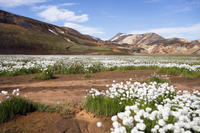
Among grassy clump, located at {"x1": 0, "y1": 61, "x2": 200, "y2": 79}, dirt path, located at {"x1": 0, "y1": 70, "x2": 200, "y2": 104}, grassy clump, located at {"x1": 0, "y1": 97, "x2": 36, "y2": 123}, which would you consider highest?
grassy clump, located at {"x1": 0, "y1": 61, "x2": 200, "y2": 79}

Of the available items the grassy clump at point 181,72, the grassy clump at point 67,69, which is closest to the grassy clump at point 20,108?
the grassy clump at point 67,69

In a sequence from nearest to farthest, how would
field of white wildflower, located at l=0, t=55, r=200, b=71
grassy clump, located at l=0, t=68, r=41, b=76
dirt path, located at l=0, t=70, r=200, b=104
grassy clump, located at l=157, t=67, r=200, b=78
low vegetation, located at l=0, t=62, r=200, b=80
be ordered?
1. dirt path, located at l=0, t=70, r=200, b=104
2. grassy clump, located at l=157, t=67, r=200, b=78
3. low vegetation, located at l=0, t=62, r=200, b=80
4. grassy clump, located at l=0, t=68, r=41, b=76
5. field of white wildflower, located at l=0, t=55, r=200, b=71

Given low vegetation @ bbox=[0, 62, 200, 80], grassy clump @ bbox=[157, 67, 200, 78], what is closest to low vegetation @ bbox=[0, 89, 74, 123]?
low vegetation @ bbox=[0, 62, 200, 80]

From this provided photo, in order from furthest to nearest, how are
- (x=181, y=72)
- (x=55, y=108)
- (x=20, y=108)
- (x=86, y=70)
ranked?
(x=86, y=70)
(x=181, y=72)
(x=55, y=108)
(x=20, y=108)

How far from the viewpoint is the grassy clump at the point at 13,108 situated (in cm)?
420

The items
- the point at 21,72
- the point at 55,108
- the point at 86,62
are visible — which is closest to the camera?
the point at 55,108

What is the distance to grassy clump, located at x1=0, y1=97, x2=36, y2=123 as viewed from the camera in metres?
4.20

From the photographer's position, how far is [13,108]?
4520 mm

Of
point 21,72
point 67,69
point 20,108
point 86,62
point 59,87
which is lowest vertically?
point 59,87

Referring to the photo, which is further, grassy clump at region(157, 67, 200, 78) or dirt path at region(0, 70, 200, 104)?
grassy clump at region(157, 67, 200, 78)

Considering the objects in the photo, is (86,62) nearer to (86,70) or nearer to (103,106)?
(86,70)

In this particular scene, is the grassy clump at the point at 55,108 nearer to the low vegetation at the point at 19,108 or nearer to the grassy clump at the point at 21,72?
the low vegetation at the point at 19,108

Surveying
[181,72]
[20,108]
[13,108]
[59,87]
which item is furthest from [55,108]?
[181,72]

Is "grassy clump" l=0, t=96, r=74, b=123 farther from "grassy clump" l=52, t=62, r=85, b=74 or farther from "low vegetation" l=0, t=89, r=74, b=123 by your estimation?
"grassy clump" l=52, t=62, r=85, b=74
